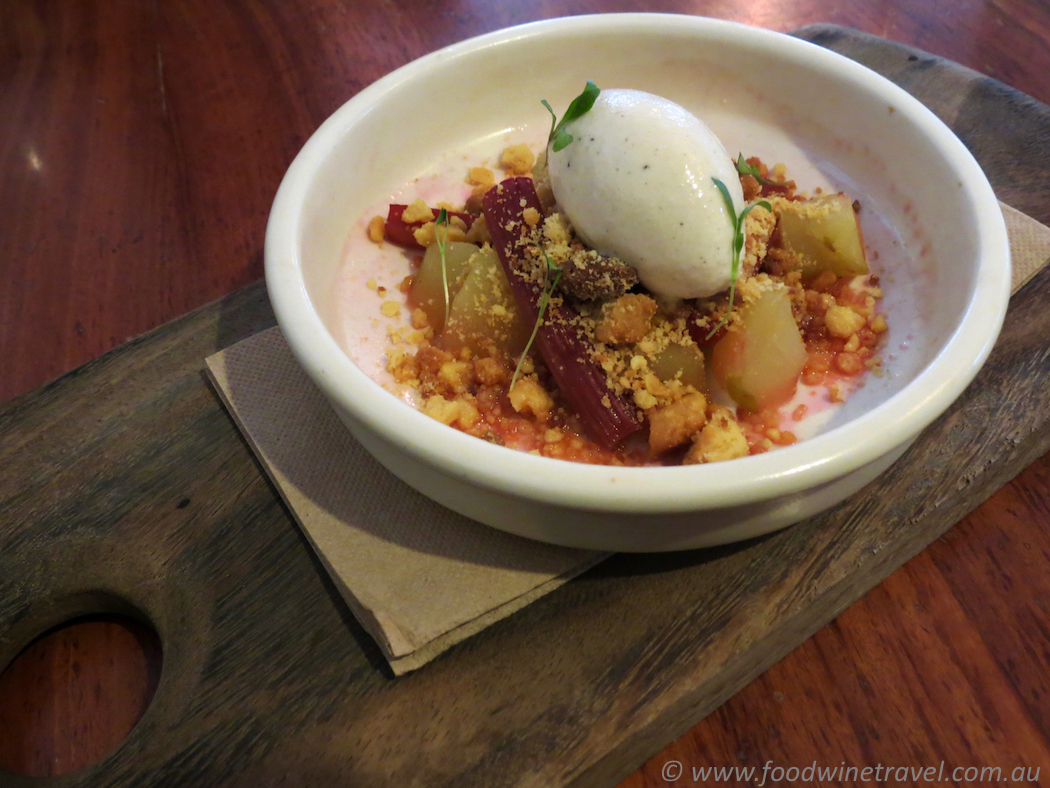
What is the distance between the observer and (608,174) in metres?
0.88

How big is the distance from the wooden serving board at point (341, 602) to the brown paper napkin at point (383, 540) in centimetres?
4

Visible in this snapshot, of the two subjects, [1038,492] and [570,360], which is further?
[1038,492]

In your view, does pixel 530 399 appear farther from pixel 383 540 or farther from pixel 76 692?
pixel 76 692

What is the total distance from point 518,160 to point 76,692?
3.52ft

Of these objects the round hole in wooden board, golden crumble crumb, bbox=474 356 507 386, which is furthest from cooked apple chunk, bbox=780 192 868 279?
the round hole in wooden board

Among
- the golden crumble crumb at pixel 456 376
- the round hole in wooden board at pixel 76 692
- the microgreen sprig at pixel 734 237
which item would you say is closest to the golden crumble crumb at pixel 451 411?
the golden crumble crumb at pixel 456 376

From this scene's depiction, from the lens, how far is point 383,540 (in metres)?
0.85

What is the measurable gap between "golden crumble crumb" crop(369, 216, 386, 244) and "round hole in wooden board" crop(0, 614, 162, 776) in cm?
67

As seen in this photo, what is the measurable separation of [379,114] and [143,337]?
0.54 metres

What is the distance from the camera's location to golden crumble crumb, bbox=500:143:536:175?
1251mm

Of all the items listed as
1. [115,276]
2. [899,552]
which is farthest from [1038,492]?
[115,276]

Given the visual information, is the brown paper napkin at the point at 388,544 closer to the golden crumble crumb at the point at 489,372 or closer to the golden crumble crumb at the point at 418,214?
the golden crumble crumb at the point at 489,372

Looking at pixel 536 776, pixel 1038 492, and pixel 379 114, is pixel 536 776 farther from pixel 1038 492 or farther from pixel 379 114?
pixel 379 114

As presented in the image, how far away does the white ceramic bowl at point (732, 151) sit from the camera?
673 mm
